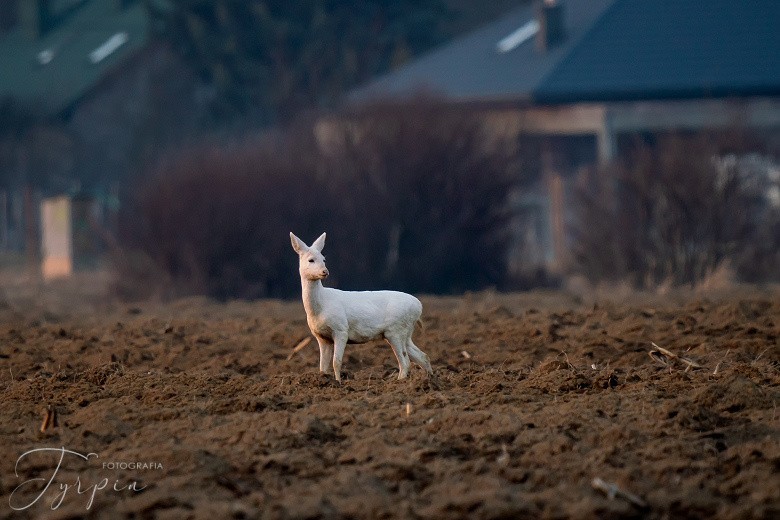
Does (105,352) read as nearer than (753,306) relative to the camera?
Yes

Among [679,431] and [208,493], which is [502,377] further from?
[208,493]

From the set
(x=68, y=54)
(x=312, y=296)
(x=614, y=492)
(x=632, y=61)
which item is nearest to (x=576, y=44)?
(x=632, y=61)

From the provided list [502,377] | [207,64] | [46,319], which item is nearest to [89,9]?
[207,64]

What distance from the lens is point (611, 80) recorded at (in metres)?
36.8

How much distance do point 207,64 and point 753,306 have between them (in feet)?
111

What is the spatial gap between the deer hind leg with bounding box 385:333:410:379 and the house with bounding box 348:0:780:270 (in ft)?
69.9

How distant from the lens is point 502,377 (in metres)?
11.9

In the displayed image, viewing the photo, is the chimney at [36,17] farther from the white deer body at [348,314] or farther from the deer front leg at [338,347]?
the deer front leg at [338,347]

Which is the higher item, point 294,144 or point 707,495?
point 294,144

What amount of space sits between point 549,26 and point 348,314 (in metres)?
29.0

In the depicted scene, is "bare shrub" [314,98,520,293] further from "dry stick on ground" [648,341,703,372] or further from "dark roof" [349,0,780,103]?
"dry stick on ground" [648,341,703,372]

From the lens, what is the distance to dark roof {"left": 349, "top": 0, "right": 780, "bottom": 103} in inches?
1433

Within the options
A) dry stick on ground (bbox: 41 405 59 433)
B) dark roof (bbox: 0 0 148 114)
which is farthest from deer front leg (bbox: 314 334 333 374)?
dark roof (bbox: 0 0 148 114)

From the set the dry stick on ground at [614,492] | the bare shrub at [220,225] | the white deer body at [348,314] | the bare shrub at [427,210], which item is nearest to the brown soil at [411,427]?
the dry stick on ground at [614,492]
